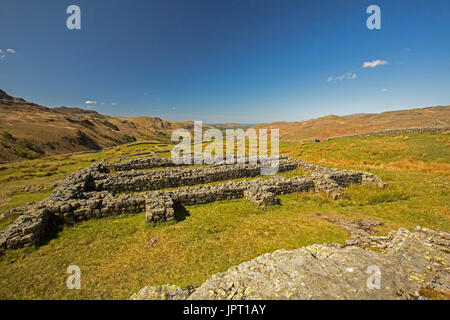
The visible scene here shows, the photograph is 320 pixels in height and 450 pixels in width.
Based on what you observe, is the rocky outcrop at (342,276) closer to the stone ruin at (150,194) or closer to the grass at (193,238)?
the grass at (193,238)

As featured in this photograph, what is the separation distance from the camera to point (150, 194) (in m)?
9.88

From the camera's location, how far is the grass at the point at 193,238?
5082 millimetres

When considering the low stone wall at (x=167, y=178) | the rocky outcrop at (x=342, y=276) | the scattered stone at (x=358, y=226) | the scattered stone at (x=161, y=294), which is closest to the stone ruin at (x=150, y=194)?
the low stone wall at (x=167, y=178)

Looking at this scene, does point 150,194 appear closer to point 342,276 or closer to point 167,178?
point 167,178

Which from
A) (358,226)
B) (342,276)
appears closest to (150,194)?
(342,276)

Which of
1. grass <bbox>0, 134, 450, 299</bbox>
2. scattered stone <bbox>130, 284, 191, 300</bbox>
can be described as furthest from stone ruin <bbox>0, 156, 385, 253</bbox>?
scattered stone <bbox>130, 284, 191, 300</bbox>

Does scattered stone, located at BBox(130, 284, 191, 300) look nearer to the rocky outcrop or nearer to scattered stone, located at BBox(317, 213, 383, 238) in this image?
the rocky outcrop

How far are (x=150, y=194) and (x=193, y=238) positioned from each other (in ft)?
14.1

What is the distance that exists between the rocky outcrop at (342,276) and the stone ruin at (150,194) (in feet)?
17.8

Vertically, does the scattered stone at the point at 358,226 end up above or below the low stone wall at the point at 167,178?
below

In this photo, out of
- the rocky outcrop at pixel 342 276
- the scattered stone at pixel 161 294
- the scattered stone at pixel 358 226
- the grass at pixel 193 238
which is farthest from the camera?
the scattered stone at pixel 358 226

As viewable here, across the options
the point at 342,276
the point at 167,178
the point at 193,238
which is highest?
the point at 167,178

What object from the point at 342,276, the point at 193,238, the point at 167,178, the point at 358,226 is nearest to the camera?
the point at 342,276

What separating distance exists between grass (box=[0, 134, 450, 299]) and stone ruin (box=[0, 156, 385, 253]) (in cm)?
50
